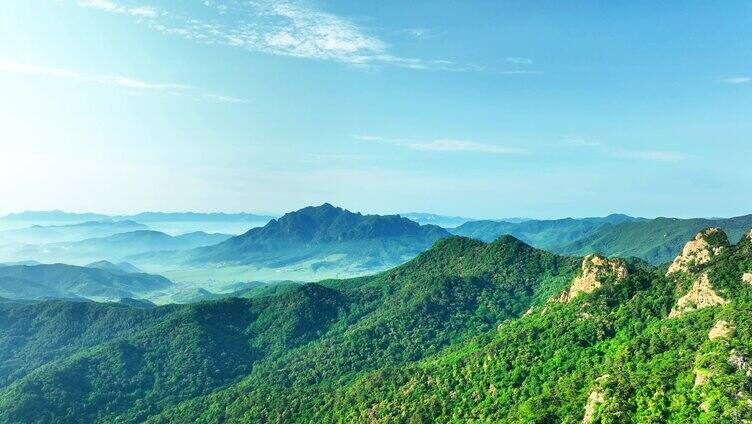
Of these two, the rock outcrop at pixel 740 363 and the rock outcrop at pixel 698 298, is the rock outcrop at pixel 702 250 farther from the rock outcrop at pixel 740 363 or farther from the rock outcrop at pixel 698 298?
the rock outcrop at pixel 740 363

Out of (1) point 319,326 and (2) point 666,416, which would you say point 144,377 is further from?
(2) point 666,416

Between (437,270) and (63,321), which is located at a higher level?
(437,270)

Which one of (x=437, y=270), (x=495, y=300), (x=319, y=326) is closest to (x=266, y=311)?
(x=319, y=326)

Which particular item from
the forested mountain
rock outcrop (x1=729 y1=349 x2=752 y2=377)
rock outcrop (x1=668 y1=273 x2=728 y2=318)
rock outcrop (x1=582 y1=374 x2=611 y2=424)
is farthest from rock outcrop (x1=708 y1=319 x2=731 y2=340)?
rock outcrop (x1=582 y1=374 x2=611 y2=424)

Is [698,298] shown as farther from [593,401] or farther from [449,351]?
[449,351]

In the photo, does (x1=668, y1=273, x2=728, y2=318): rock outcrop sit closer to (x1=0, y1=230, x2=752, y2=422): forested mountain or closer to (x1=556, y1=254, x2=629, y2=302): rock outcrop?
(x1=0, y1=230, x2=752, y2=422): forested mountain
